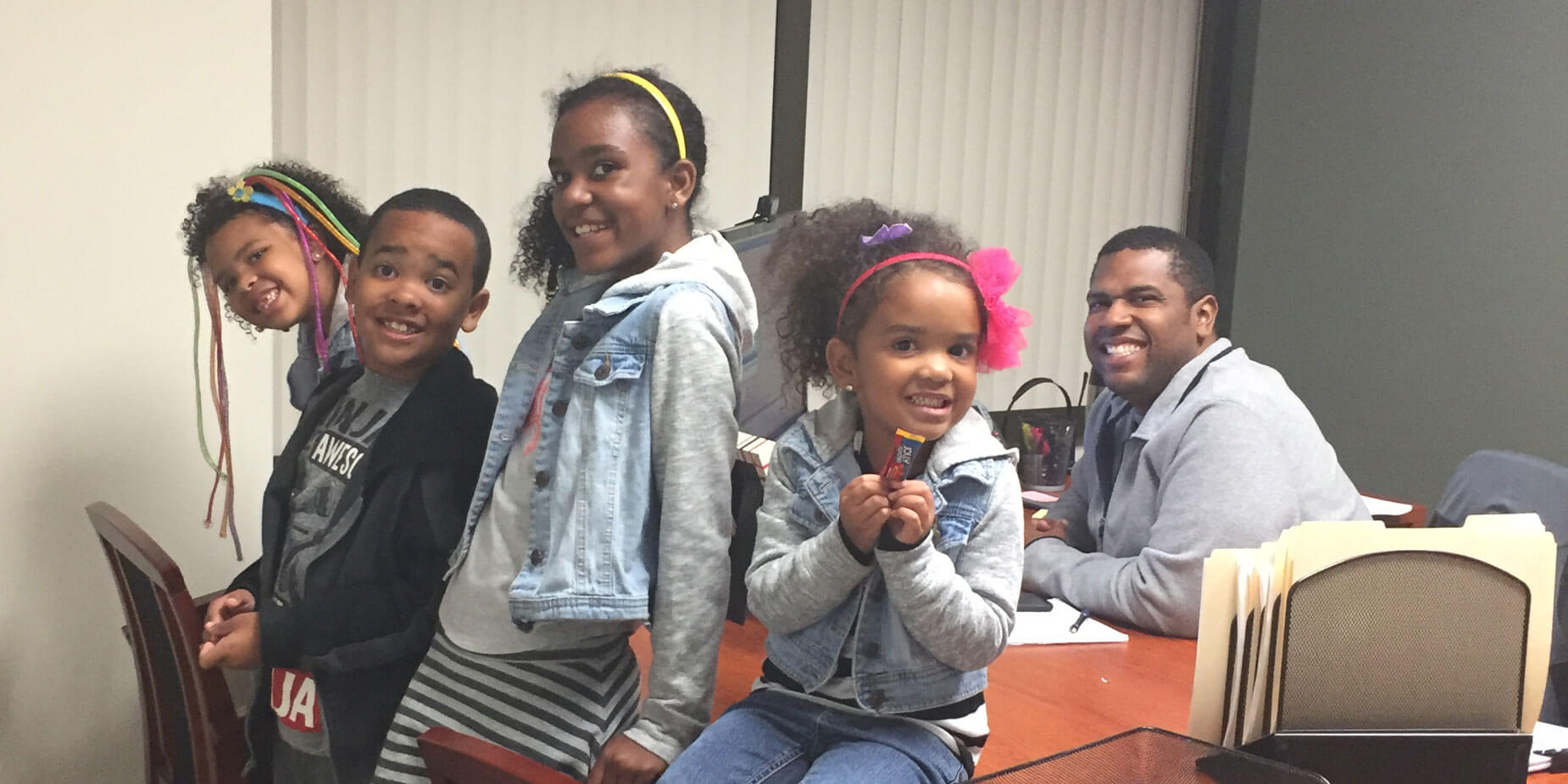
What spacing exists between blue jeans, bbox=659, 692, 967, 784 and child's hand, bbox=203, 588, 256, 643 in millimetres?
641

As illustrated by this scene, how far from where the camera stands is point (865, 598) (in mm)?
1148

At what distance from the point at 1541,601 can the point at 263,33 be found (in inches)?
73.3

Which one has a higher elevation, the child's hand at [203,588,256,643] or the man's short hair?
the man's short hair

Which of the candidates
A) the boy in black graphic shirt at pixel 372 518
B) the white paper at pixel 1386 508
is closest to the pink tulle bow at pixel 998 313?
the boy in black graphic shirt at pixel 372 518

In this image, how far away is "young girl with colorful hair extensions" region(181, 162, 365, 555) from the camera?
1.62 meters

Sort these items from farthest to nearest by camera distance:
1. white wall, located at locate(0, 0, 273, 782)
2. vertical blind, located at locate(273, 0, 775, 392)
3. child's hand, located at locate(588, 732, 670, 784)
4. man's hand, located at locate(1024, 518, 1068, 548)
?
vertical blind, located at locate(273, 0, 775, 392), man's hand, located at locate(1024, 518, 1068, 548), white wall, located at locate(0, 0, 273, 782), child's hand, located at locate(588, 732, 670, 784)

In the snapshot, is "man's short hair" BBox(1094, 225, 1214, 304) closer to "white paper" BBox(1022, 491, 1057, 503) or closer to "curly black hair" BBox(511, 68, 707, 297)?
"white paper" BBox(1022, 491, 1057, 503)

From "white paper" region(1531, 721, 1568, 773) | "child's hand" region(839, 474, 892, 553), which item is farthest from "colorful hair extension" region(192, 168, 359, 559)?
"white paper" region(1531, 721, 1568, 773)

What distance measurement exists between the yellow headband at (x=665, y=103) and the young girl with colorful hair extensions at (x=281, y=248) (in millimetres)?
593

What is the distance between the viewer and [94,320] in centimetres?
180

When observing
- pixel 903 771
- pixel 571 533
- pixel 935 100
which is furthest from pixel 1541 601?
pixel 935 100

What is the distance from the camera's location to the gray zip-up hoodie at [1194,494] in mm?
1674

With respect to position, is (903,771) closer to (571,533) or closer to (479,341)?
(571,533)

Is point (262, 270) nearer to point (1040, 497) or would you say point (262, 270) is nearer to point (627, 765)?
point (627, 765)
